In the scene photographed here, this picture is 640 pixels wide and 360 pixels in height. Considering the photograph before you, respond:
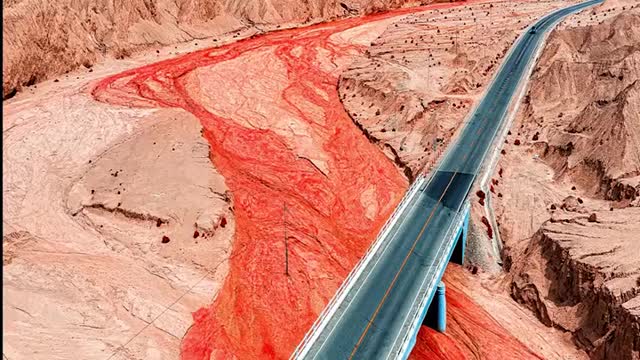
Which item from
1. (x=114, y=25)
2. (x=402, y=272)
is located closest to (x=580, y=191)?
(x=402, y=272)

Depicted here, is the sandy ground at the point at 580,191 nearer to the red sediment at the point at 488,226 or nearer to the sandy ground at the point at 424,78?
the red sediment at the point at 488,226

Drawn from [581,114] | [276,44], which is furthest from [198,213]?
[276,44]

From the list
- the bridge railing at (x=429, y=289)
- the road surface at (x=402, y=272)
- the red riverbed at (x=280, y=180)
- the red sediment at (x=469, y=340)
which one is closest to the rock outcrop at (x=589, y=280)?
the red sediment at (x=469, y=340)

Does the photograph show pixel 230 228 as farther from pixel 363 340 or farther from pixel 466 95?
pixel 466 95

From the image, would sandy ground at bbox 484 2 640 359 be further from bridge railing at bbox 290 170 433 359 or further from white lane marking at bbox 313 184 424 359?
bridge railing at bbox 290 170 433 359

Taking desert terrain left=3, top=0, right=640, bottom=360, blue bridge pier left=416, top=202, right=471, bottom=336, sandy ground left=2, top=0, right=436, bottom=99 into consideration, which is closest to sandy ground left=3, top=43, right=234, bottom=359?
desert terrain left=3, top=0, right=640, bottom=360
